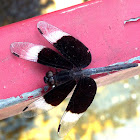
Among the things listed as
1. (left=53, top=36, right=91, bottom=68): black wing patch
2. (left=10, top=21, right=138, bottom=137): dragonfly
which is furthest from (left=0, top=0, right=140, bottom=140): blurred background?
(left=53, top=36, right=91, bottom=68): black wing patch

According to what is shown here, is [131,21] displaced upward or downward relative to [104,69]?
upward

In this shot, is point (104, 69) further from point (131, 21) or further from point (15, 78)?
point (15, 78)

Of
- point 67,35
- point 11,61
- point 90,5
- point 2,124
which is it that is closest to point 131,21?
point 90,5

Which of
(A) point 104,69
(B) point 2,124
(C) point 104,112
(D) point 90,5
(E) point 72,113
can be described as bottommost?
(C) point 104,112

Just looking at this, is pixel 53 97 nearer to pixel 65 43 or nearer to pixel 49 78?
pixel 49 78

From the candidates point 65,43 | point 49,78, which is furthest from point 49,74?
point 65,43

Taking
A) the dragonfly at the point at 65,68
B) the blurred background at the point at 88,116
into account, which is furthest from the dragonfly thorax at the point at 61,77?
the blurred background at the point at 88,116

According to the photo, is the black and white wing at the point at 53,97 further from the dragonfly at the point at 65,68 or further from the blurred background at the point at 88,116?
the blurred background at the point at 88,116
